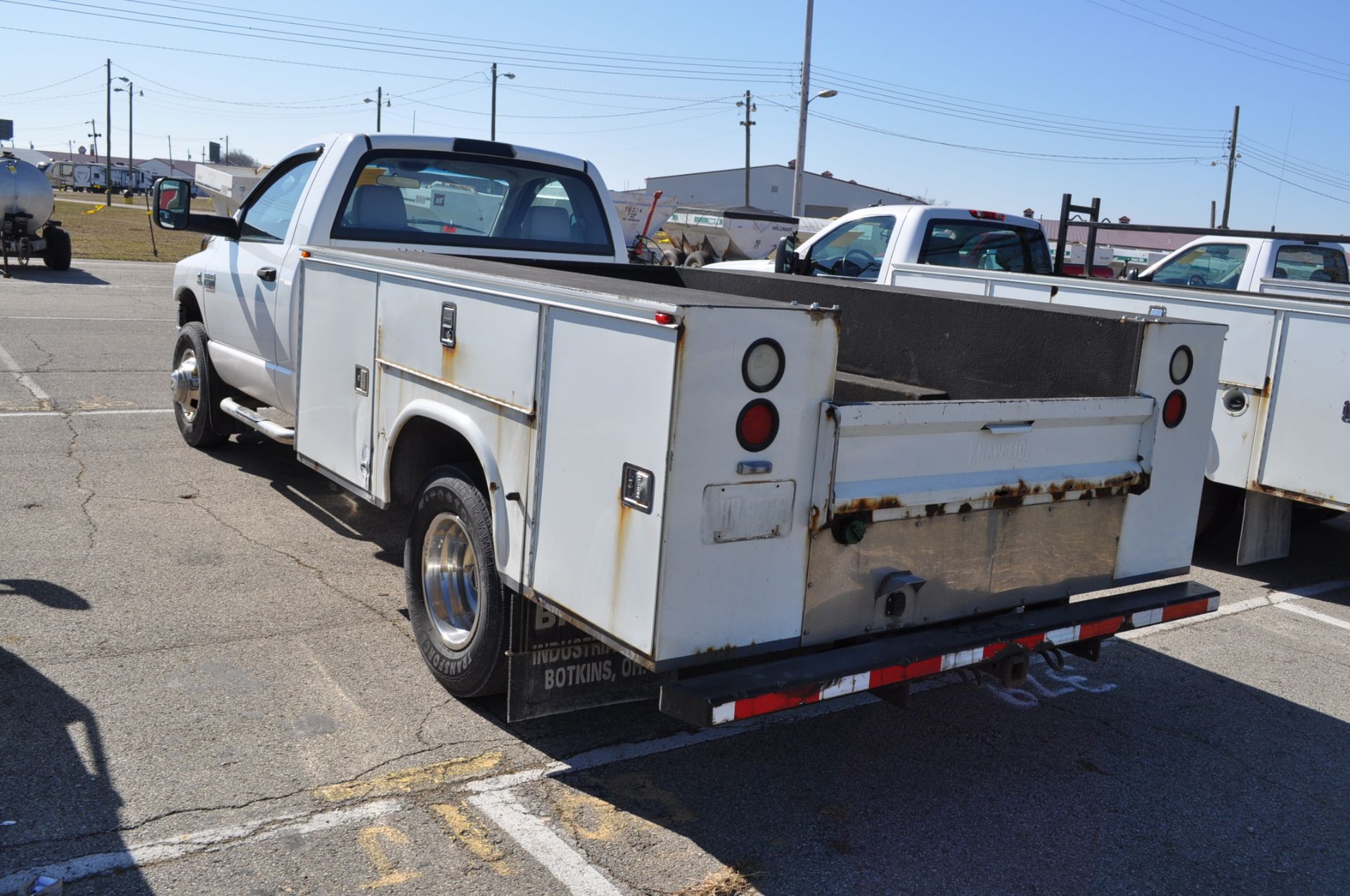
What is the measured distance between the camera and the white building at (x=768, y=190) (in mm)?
85750

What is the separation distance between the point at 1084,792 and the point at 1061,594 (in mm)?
708

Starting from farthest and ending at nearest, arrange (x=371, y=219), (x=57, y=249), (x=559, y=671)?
(x=57, y=249) → (x=371, y=219) → (x=559, y=671)

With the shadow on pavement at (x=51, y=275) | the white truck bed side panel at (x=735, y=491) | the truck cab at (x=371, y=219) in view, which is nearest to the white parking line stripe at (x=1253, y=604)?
the white truck bed side panel at (x=735, y=491)

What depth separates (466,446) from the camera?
455cm

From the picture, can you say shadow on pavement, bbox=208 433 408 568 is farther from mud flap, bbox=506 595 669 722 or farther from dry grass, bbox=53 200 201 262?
dry grass, bbox=53 200 201 262

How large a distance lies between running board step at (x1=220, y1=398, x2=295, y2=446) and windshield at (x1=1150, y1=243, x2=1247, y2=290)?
28.2ft

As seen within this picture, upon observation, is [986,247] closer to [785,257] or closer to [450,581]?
[785,257]

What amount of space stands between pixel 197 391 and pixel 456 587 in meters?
4.41

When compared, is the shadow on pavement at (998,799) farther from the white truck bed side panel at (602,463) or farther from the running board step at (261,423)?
the running board step at (261,423)

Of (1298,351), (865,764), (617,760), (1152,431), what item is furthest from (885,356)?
(1298,351)

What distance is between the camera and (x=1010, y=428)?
12.4 feet

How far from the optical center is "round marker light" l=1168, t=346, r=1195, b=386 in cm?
423

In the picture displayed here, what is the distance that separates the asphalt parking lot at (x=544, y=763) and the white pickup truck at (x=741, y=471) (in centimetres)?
42

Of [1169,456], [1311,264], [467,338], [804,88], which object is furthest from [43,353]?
[804,88]
